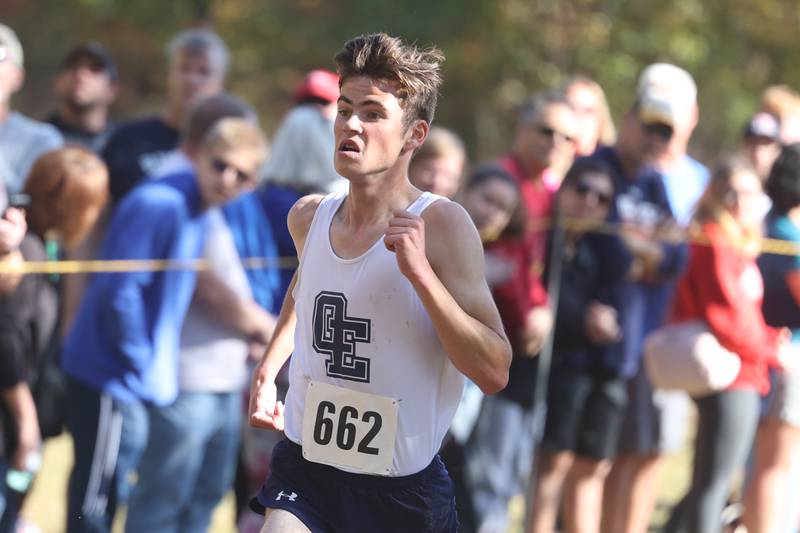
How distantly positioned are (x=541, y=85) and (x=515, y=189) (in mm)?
14160

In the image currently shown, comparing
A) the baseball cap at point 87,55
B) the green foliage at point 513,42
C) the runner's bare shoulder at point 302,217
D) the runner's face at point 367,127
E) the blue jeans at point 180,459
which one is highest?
the green foliage at point 513,42

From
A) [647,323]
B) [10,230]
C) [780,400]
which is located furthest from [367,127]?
[647,323]

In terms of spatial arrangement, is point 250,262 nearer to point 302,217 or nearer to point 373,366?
point 302,217

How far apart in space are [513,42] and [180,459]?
617 inches

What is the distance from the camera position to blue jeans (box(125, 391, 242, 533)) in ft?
18.7

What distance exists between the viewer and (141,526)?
5672 mm

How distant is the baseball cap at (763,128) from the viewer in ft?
25.8

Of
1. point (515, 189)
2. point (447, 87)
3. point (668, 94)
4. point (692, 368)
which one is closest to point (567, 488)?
point (692, 368)

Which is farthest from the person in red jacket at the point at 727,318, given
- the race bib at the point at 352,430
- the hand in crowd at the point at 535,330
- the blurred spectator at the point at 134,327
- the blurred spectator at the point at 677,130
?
the race bib at the point at 352,430

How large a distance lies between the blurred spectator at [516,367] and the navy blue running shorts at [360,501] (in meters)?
2.50

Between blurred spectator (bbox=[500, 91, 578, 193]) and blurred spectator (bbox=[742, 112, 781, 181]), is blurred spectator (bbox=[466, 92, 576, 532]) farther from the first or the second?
blurred spectator (bbox=[742, 112, 781, 181])

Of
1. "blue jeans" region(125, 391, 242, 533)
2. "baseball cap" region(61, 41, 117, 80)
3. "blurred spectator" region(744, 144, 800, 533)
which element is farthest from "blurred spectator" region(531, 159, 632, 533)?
"baseball cap" region(61, 41, 117, 80)

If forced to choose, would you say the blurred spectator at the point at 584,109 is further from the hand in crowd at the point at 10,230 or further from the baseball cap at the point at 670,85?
the hand in crowd at the point at 10,230

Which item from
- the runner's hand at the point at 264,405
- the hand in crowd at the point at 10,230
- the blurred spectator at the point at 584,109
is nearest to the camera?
the runner's hand at the point at 264,405
